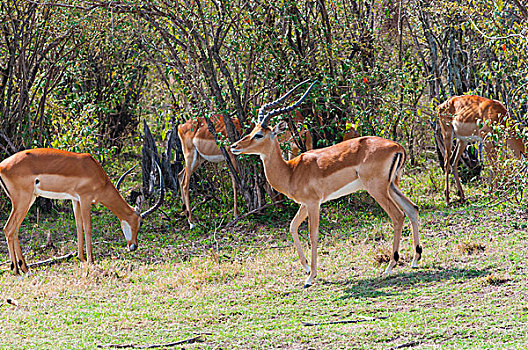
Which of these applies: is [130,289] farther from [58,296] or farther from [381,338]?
[381,338]

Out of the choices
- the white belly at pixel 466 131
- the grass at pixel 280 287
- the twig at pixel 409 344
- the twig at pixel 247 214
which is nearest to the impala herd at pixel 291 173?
the white belly at pixel 466 131

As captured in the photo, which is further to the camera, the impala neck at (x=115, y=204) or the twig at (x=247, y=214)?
the twig at (x=247, y=214)

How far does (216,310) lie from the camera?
5395 mm

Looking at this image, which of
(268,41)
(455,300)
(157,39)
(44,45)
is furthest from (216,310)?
(44,45)

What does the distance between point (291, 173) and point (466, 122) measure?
3386mm

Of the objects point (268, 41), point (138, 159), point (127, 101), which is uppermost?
point (268, 41)

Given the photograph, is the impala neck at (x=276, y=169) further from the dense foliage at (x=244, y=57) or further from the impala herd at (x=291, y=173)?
the dense foliage at (x=244, y=57)

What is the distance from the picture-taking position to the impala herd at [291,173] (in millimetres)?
6191

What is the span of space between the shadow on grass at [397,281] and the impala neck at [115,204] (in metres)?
2.68

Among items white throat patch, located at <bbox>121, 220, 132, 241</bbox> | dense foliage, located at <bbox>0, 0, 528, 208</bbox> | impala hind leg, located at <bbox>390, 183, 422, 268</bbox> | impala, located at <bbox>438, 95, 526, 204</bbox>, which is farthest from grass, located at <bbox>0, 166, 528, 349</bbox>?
dense foliage, located at <bbox>0, 0, 528, 208</bbox>

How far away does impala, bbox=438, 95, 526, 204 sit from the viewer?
28.4ft

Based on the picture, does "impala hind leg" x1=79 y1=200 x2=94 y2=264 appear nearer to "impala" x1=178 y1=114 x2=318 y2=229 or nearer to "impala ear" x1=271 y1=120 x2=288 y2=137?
"impala" x1=178 y1=114 x2=318 y2=229

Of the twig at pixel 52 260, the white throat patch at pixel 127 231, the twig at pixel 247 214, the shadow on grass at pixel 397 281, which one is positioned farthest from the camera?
the twig at pixel 247 214

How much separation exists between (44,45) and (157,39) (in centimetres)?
170
